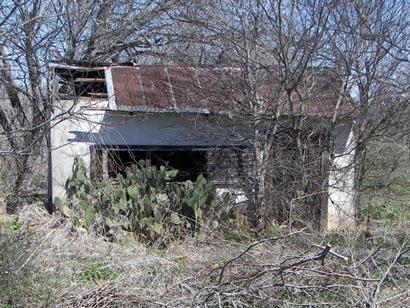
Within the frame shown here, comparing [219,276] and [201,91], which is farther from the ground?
[201,91]

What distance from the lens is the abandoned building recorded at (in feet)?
35.9

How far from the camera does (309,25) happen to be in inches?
367

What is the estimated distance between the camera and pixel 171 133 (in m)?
11.6

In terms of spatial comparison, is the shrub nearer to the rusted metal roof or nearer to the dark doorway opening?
the dark doorway opening

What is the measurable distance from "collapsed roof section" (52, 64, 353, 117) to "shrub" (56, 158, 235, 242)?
1.44 meters

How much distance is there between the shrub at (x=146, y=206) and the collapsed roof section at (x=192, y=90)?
144 cm

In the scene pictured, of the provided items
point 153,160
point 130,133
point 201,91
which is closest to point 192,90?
point 201,91

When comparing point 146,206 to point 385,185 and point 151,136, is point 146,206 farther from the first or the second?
point 385,185

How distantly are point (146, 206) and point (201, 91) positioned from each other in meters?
2.94

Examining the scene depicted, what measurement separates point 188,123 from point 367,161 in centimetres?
366

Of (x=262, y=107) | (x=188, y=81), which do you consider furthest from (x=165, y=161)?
(x=262, y=107)

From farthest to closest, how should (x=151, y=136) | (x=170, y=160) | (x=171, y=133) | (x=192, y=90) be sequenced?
(x=170, y=160), (x=171, y=133), (x=151, y=136), (x=192, y=90)

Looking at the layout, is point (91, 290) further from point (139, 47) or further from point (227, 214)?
point (139, 47)

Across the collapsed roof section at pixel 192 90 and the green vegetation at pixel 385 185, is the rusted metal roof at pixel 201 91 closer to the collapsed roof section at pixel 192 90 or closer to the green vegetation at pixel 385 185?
the collapsed roof section at pixel 192 90
